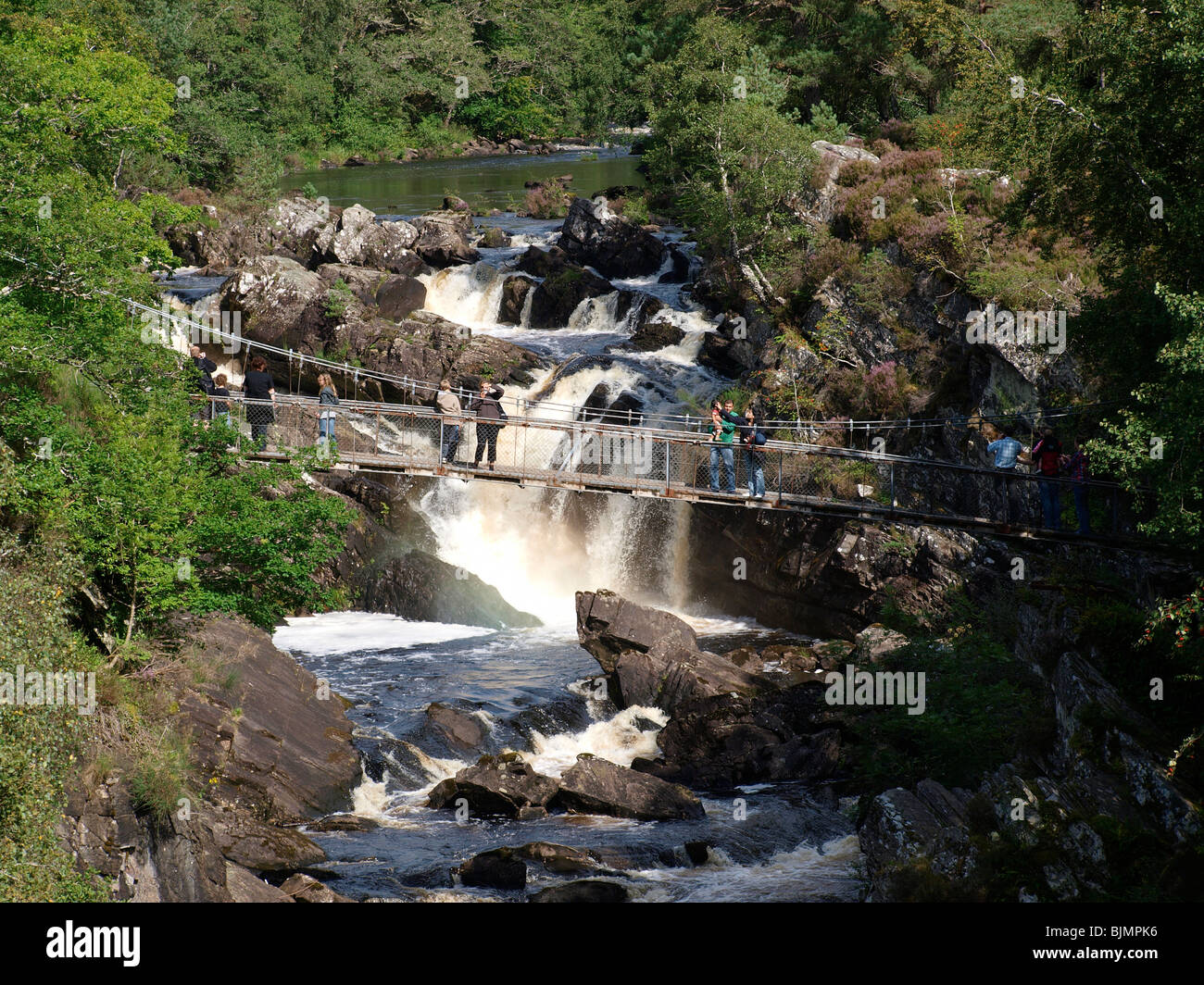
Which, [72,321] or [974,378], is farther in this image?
[974,378]

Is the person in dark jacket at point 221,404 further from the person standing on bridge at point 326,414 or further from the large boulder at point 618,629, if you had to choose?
the large boulder at point 618,629

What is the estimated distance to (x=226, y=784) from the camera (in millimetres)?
16453

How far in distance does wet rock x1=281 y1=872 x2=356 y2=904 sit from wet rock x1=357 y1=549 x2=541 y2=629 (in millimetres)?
12535

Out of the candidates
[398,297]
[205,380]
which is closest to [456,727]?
[205,380]

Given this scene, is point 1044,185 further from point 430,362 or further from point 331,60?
point 331,60

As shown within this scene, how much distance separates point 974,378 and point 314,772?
15.5 metres

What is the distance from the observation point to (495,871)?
49.1ft

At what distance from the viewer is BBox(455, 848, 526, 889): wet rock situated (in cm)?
1486

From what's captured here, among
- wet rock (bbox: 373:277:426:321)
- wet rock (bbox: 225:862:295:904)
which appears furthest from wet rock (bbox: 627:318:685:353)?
wet rock (bbox: 225:862:295:904)

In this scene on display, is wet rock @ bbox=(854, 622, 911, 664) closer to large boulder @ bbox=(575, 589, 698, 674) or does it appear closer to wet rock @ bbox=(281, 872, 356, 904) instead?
large boulder @ bbox=(575, 589, 698, 674)

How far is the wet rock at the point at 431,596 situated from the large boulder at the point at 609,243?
15764 millimetres

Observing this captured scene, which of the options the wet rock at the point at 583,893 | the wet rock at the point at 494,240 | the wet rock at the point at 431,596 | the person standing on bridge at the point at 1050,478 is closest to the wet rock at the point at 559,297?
the wet rock at the point at 494,240

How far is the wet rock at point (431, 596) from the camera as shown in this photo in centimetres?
2691

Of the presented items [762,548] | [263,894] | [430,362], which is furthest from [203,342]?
[263,894]
